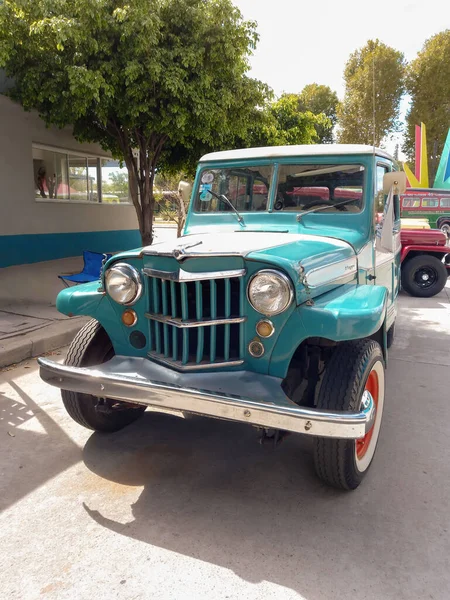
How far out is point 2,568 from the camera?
2.13 meters

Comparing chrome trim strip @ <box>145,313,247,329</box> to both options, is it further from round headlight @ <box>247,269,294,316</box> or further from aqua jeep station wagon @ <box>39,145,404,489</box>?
round headlight @ <box>247,269,294,316</box>

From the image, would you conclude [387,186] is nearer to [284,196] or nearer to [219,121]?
[284,196]

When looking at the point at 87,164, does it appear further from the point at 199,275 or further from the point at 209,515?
the point at 209,515

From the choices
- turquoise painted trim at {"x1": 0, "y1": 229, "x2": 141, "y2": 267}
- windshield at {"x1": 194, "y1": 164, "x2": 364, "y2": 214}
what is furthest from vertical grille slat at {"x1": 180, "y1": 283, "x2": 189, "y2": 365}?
turquoise painted trim at {"x1": 0, "y1": 229, "x2": 141, "y2": 267}

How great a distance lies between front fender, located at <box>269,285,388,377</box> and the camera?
2.38 metres

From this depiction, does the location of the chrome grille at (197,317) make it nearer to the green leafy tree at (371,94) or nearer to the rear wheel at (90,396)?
the rear wheel at (90,396)

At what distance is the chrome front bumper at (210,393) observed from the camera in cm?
217

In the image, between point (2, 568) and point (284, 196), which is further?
point (284, 196)

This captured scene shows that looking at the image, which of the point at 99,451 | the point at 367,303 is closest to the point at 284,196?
the point at 367,303

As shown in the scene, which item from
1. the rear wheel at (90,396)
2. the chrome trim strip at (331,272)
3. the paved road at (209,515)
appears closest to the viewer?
the paved road at (209,515)

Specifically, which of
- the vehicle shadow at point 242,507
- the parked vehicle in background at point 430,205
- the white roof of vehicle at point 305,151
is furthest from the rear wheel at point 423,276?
the parked vehicle in background at point 430,205

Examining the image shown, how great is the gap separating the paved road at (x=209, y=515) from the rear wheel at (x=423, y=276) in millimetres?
5529

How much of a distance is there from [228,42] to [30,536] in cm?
761

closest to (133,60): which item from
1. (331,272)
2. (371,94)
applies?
(371,94)
